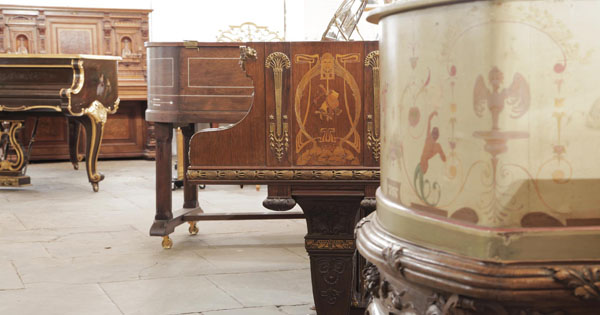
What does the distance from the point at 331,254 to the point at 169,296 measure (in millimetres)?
964

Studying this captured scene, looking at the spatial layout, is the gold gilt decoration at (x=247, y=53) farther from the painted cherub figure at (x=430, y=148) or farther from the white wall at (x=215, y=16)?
the white wall at (x=215, y=16)

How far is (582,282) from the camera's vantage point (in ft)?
3.28

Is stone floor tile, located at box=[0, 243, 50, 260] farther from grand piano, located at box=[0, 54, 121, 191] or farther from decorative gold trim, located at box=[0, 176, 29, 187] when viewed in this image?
decorative gold trim, located at box=[0, 176, 29, 187]

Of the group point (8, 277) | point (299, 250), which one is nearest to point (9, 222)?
point (8, 277)

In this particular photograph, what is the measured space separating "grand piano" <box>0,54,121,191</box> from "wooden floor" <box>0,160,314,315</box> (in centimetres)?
70

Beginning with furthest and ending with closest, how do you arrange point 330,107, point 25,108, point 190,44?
point 25,108 → point 190,44 → point 330,107

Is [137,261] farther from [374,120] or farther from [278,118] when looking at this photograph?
[374,120]

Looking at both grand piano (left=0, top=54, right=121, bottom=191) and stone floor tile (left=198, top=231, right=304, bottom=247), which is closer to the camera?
stone floor tile (left=198, top=231, right=304, bottom=247)

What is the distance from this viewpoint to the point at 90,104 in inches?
265

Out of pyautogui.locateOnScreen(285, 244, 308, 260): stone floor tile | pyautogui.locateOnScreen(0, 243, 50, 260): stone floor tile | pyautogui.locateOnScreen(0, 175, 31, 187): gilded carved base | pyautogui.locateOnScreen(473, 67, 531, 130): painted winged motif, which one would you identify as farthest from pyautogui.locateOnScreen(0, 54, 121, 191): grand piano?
pyautogui.locateOnScreen(473, 67, 531, 130): painted winged motif

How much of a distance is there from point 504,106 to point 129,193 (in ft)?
19.8

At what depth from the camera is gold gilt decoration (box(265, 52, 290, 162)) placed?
8.79 ft

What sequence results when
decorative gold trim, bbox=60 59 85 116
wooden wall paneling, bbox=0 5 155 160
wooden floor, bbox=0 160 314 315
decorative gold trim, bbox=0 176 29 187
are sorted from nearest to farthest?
wooden floor, bbox=0 160 314 315, decorative gold trim, bbox=60 59 85 116, decorative gold trim, bbox=0 176 29 187, wooden wall paneling, bbox=0 5 155 160

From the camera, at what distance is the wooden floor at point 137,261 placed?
3.38m
